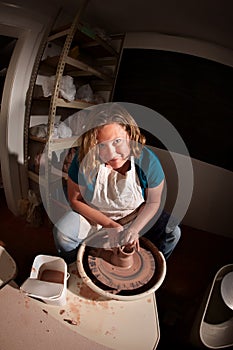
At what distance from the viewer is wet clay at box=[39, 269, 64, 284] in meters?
0.59

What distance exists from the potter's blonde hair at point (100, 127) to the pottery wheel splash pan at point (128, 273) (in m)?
0.29

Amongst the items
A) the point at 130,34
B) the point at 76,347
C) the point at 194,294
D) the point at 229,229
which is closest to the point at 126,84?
the point at 130,34

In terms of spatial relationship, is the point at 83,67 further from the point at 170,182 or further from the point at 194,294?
the point at 194,294

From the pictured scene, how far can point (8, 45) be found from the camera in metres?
0.64

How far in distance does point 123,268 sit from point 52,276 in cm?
23

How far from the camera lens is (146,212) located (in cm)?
61

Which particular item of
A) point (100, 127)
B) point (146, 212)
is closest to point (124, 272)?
point (146, 212)

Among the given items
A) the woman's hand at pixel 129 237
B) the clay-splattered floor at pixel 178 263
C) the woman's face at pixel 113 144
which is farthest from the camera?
the clay-splattered floor at pixel 178 263

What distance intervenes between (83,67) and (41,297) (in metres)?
0.69

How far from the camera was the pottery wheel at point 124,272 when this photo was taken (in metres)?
0.56

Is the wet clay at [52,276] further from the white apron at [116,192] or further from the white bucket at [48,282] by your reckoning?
the white apron at [116,192]

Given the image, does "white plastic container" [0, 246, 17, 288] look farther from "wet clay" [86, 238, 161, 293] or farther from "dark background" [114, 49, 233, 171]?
"dark background" [114, 49, 233, 171]

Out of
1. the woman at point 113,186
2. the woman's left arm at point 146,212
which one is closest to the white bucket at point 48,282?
the woman at point 113,186

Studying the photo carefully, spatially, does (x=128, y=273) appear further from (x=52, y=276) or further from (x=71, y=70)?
(x=71, y=70)
